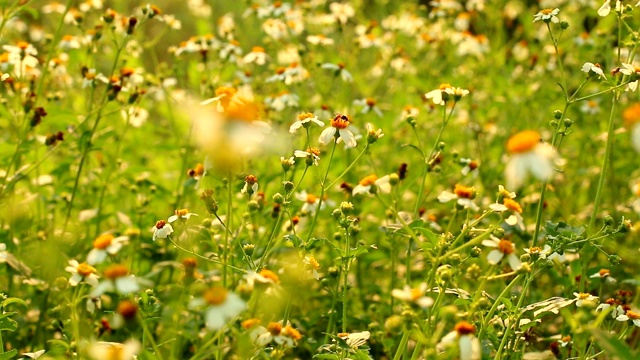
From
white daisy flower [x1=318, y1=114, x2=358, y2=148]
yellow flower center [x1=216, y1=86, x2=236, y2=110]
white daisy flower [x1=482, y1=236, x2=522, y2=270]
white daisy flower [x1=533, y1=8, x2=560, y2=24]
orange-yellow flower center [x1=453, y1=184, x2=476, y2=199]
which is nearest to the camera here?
white daisy flower [x1=482, y1=236, x2=522, y2=270]

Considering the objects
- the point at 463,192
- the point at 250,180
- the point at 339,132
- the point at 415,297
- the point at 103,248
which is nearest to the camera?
the point at 415,297

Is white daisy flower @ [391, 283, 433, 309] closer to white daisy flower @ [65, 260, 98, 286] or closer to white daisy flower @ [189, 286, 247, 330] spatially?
white daisy flower @ [189, 286, 247, 330]

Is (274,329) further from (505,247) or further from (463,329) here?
(505,247)

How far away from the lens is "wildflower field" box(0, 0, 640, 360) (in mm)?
1806

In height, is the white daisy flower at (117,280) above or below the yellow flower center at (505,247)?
above

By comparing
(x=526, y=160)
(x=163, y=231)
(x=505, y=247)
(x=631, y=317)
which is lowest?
(x=631, y=317)

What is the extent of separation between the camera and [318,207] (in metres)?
2.14

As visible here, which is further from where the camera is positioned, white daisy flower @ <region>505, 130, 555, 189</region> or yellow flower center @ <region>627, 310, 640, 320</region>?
yellow flower center @ <region>627, 310, 640, 320</region>

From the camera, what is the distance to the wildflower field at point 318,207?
181 cm

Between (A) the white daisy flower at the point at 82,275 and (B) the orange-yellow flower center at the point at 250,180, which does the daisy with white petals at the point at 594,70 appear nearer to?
(B) the orange-yellow flower center at the point at 250,180

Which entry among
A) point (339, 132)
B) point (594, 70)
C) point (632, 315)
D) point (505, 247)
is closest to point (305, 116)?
point (339, 132)

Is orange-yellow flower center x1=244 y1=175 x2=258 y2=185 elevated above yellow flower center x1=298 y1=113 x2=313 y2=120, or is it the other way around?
yellow flower center x1=298 y1=113 x2=313 y2=120

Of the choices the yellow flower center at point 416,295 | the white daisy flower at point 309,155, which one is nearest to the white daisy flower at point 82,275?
the white daisy flower at point 309,155

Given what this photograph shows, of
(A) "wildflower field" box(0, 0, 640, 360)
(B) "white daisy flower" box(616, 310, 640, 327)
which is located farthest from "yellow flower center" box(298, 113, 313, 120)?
(B) "white daisy flower" box(616, 310, 640, 327)
